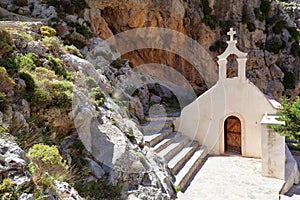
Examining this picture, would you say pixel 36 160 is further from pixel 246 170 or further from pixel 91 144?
pixel 246 170

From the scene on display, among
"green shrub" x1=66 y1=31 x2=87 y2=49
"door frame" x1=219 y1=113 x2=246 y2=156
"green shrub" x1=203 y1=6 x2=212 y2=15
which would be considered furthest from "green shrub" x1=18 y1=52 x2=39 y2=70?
"green shrub" x1=203 y1=6 x2=212 y2=15

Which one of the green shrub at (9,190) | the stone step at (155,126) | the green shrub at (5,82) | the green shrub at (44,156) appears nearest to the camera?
the green shrub at (9,190)

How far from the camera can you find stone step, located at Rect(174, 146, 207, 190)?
8.06m

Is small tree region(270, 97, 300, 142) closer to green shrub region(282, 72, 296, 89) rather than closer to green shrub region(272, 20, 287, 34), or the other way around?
green shrub region(282, 72, 296, 89)

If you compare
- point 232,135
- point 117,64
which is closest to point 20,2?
point 117,64

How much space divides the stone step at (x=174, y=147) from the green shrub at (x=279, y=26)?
62.6 ft

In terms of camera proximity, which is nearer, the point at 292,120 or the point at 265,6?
the point at 292,120

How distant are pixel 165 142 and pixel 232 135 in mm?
4878

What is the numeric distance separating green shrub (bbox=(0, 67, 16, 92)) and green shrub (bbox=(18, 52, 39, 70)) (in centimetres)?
99

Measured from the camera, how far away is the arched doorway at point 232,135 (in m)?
12.6

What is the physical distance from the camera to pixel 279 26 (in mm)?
24391

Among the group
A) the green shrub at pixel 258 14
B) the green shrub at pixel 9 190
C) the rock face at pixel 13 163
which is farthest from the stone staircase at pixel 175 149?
the green shrub at pixel 258 14

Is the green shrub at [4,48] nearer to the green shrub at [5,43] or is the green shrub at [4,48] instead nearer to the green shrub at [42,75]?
the green shrub at [5,43]

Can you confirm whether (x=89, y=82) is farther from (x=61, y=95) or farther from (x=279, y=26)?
(x=279, y=26)
